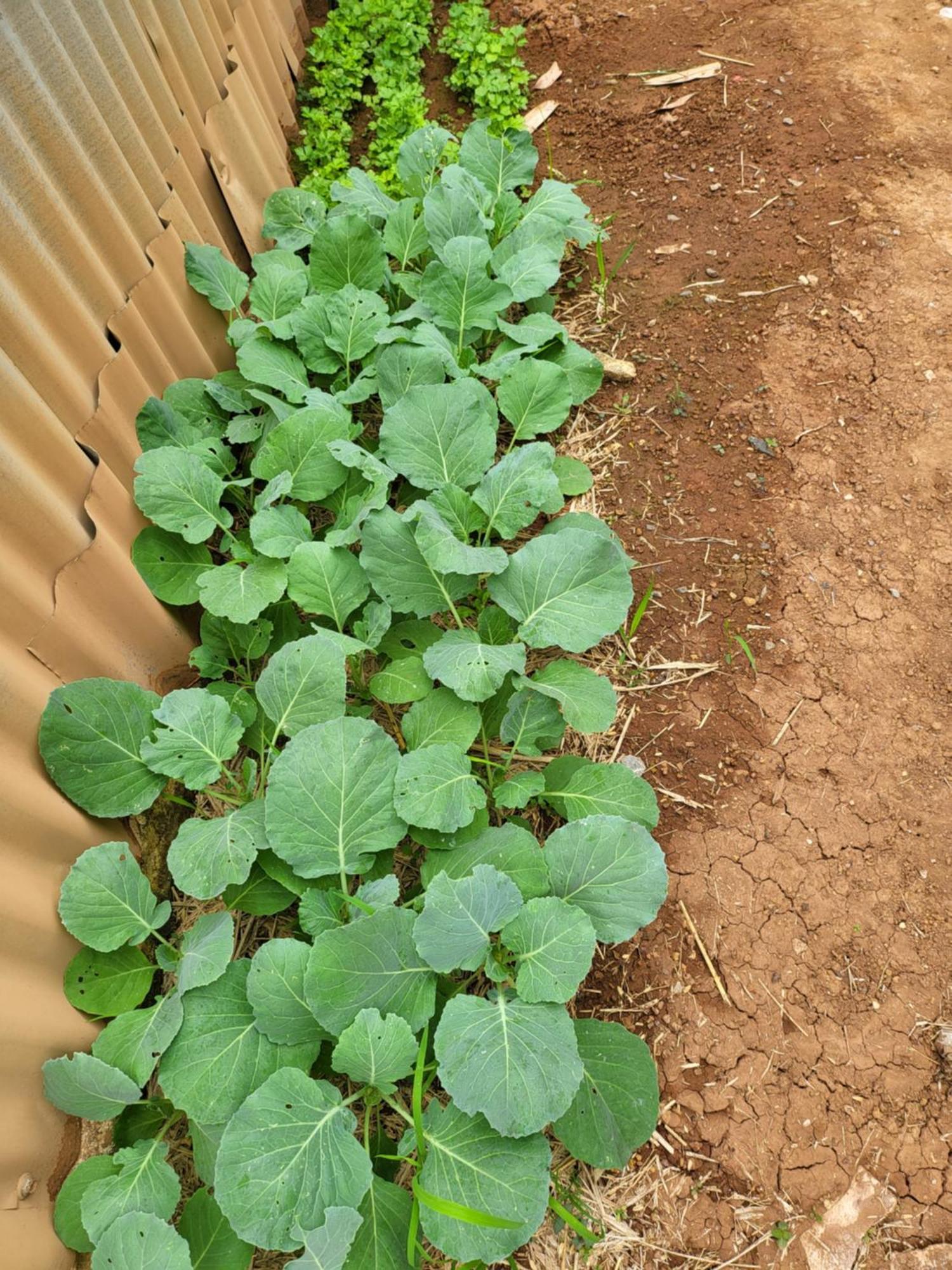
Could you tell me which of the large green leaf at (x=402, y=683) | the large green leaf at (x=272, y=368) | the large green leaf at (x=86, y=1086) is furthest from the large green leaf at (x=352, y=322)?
the large green leaf at (x=86, y=1086)

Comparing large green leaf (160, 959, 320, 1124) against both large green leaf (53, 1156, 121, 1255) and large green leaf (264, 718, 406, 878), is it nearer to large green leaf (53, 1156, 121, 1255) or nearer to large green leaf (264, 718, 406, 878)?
large green leaf (53, 1156, 121, 1255)

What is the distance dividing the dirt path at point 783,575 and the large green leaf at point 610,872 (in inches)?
11.0

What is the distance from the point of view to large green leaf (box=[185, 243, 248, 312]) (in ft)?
7.81

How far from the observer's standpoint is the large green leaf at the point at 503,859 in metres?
1.71

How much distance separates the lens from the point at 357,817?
5.76 ft

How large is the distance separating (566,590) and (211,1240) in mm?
1514

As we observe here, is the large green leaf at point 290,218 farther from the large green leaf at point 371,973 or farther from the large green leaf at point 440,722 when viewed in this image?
the large green leaf at point 371,973

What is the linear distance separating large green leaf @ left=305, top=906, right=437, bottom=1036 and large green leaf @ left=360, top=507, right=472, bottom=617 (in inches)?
30.8

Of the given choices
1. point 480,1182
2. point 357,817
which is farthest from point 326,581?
point 480,1182

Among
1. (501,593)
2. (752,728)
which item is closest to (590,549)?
(501,593)

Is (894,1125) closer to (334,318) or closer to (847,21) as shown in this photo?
(334,318)

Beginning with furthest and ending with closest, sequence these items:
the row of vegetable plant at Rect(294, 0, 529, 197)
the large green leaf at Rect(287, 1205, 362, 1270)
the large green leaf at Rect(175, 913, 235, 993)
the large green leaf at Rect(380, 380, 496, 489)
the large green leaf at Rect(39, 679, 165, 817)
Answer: the row of vegetable plant at Rect(294, 0, 529, 197) → the large green leaf at Rect(380, 380, 496, 489) → the large green leaf at Rect(39, 679, 165, 817) → the large green leaf at Rect(175, 913, 235, 993) → the large green leaf at Rect(287, 1205, 362, 1270)

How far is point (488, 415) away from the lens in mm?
2227

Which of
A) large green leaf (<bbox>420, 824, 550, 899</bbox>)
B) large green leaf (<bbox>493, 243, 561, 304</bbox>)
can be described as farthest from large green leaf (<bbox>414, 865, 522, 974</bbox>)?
large green leaf (<bbox>493, 243, 561, 304</bbox>)
